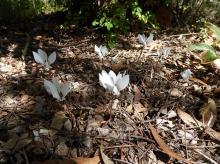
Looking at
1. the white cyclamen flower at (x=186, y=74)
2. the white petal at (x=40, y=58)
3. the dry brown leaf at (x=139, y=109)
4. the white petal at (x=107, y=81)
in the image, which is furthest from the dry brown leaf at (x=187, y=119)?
the white petal at (x=40, y=58)

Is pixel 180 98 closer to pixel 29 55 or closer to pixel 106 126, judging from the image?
pixel 106 126

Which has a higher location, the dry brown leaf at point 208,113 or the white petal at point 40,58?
the white petal at point 40,58

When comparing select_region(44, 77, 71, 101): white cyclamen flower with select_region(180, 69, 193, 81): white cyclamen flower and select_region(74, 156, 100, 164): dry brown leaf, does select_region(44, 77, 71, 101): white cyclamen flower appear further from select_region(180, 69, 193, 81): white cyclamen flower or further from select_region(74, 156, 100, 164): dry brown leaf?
select_region(180, 69, 193, 81): white cyclamen flower

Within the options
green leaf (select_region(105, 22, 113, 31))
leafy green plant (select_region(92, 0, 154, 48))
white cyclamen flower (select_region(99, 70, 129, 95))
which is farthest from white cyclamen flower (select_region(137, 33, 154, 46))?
white cyclamen flower (select_region(99, 70, 129, 95))

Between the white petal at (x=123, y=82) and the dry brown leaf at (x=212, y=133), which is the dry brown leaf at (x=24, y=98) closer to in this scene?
the white petal at (x=123, y=82)

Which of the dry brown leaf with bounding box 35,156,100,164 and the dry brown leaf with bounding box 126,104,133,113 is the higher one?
the dry brown leaf with bounding box 126,104,133,113

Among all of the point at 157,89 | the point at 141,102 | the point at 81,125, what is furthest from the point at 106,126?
the point at 157,89

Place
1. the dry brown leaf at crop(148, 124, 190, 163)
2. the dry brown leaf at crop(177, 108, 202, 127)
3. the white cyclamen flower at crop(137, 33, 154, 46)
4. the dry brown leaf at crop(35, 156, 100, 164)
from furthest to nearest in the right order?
the white cyclamen flower at crop(137, 33, 154, 46) → the dry brown leaf at crop(177, 108, 202, 127) → the dry brown leaf at crop(148, 124, 190, 163) → the dry brown leaf at crop(35, 156, 100, 164)
